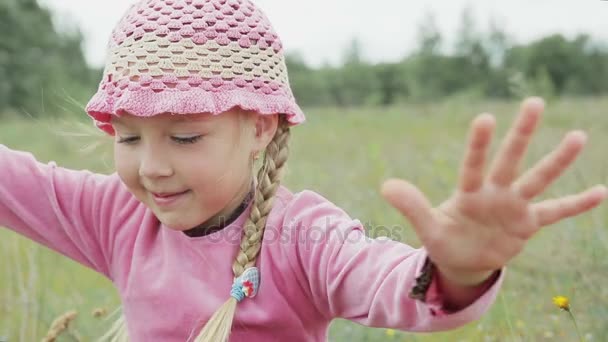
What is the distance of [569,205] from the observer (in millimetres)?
1063

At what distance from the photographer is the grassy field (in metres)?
2.25

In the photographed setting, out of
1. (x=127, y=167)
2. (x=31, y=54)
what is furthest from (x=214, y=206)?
(x=31, y=54)

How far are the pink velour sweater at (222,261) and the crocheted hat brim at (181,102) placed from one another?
10.1 inches

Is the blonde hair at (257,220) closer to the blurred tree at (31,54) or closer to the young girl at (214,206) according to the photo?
the young girl at (214,206)

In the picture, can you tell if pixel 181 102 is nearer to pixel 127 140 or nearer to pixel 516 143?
pixel 127 140

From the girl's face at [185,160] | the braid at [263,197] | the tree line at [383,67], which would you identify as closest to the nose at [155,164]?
the girl's face at [185,160]

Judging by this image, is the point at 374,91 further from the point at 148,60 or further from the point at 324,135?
the point at 148,60

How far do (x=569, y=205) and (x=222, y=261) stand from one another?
935mm

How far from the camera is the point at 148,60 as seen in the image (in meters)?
1.67

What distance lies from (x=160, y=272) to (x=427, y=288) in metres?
0.82

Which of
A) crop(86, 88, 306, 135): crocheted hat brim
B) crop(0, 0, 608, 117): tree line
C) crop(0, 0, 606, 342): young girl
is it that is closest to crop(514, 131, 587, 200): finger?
crop(0, 0, 606, 342): young girl

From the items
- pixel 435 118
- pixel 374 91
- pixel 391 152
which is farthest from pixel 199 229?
pixel 374 91

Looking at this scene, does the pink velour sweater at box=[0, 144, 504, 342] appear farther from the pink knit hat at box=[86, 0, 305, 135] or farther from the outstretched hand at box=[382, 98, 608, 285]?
the pink knit hat at box=[86, 0, 305, 135]

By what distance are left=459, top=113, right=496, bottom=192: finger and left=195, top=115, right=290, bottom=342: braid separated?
73 centimetres
